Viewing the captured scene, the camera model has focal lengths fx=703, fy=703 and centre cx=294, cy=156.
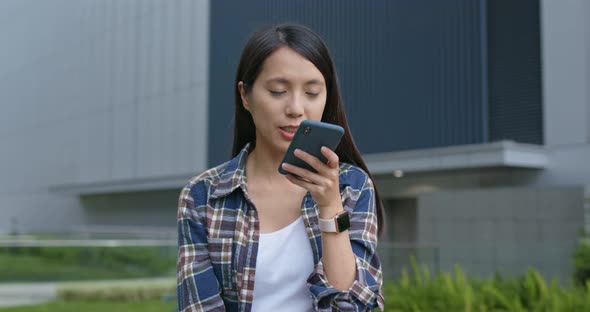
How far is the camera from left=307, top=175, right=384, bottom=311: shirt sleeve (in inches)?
67.7

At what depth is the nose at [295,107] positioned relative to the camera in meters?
1.81

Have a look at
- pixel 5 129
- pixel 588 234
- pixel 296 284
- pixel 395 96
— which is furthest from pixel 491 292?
pixel 5 129

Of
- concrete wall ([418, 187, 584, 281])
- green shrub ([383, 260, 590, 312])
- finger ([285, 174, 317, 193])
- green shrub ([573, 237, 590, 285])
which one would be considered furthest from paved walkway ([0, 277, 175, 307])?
finger ([285, 174, 317, 193])

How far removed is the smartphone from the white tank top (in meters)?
0.30

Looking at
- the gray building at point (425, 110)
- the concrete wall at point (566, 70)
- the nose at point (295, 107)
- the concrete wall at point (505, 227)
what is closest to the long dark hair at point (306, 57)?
the nose at point (295, 107)

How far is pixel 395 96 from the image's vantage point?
1781cm

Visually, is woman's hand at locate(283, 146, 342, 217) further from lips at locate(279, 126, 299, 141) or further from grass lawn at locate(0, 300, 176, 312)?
grass lawn at locate(0, 300, 176, 312)

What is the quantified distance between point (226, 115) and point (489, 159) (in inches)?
454

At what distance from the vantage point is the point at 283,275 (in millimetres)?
1849

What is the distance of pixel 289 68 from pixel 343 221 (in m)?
0.43

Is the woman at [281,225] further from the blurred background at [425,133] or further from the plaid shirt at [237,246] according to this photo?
the blurred background at [425,133]

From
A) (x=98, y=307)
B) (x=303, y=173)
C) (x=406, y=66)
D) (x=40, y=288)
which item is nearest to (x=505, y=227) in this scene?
(x=406, y=66)

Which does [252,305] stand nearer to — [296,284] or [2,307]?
[296,284]

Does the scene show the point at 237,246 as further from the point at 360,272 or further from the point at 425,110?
the point at 425,110
